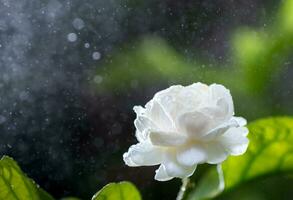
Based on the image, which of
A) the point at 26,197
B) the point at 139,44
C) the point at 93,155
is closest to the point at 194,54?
the point at 139,44

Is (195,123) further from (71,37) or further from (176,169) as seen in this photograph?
(71,37)

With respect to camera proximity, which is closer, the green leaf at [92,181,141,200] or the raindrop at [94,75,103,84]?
the green leaf at [92,181,141,200]

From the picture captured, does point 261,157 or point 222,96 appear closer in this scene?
point 222,96

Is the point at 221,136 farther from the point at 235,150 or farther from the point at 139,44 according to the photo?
the point at 139,44

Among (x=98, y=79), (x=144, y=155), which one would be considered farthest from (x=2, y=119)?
(x=144, y=155)

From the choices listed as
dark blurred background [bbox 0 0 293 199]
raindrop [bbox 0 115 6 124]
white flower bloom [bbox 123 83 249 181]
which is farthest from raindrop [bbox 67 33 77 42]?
white flower bloom [bbox 123 83 249 181]

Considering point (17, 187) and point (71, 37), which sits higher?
point (71, 37)

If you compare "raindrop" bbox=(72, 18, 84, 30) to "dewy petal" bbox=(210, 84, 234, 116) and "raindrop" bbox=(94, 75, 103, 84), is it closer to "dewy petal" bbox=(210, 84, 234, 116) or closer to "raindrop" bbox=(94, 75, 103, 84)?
"raindrop" bbox=(94, 75, 103, 84)
